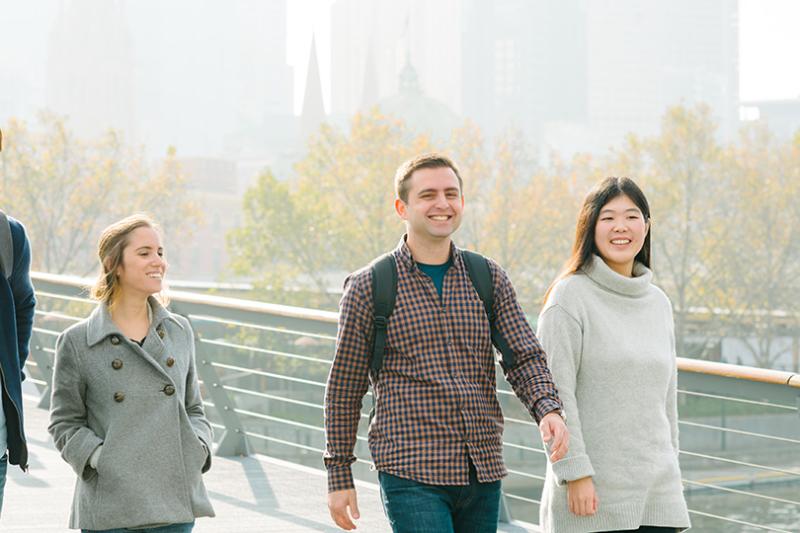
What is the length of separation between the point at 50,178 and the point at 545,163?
9483 centimetres

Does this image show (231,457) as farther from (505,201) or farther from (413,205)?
(505,201)

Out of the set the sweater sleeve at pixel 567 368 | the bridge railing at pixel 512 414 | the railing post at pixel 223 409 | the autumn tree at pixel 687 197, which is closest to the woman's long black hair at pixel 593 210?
the sweater sleeve at pixel 567 368

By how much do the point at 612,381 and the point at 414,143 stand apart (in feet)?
145

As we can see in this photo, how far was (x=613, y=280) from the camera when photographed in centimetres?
318

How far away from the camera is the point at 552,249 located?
4503cm

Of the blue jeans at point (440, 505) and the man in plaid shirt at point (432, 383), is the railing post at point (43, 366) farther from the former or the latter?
the blue jeans at point (440, 505)

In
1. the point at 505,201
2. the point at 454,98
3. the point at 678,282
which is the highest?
the point at 454,98

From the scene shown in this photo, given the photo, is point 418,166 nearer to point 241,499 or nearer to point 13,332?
point 13,332

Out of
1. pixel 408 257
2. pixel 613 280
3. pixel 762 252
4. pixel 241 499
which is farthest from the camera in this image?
pixel 762 252

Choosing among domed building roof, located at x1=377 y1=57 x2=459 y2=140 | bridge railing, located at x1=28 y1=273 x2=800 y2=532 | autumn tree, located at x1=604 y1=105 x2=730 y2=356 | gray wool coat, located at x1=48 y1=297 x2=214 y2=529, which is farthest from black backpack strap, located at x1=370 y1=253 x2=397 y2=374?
domed building roof, located at x1=377 y1=57 x2=459 y2=140

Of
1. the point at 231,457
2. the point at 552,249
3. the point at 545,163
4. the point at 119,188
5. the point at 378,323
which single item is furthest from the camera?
the point at 545,163

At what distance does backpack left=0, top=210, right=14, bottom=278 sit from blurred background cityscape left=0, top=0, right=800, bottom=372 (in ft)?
13.9

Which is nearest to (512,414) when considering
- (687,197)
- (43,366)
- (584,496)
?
(687,197)

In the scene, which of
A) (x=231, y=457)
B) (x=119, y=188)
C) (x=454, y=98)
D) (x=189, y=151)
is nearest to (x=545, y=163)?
(x=454, y=98)
